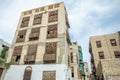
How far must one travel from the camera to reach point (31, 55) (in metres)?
20.7

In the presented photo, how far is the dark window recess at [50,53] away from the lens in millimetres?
19016

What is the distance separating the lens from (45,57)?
19.5m

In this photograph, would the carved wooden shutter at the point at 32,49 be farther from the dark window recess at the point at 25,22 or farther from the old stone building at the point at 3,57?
the dark window recess at the point at 25,22

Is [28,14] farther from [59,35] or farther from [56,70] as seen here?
[56,70]

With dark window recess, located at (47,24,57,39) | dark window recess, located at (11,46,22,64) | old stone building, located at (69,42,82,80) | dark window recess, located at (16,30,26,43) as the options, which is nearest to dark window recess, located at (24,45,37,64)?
dark window recess, located at (11,46,22,64)

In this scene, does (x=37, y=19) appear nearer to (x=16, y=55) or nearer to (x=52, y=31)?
(x=52, y=31)

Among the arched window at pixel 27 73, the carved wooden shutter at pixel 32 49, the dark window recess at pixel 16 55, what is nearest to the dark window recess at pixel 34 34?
the carved wooden shutter at pixel 32 49

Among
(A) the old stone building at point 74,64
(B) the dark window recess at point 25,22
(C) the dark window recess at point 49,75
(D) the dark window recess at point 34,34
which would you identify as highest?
(B) the dark window recess at point 25,22

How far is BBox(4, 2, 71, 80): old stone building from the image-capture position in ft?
60.5

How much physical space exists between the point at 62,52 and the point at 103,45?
1461 cm

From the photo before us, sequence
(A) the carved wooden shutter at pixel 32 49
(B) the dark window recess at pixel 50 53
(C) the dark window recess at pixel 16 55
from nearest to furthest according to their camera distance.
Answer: (B) the dark window recess at pixel 50 53 < (A) the carved wooden shutter at pixel 32 49 < (C) the dark window recess at pixel 16 55

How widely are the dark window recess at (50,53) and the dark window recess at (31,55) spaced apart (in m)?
2.23

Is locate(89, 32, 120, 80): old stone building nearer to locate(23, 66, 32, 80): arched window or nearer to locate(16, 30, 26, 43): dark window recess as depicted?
locate(23, 66, 32, 80): arched window

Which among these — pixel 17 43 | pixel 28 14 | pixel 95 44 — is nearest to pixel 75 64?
pixel 95 44
